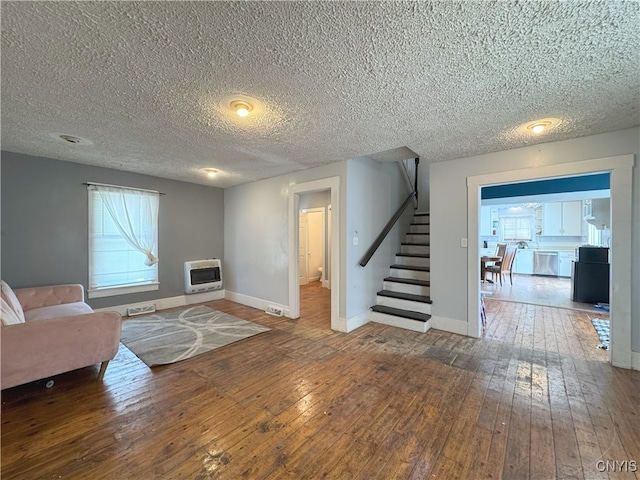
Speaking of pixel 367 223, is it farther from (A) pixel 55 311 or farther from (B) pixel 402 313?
(A) pixel 55 311

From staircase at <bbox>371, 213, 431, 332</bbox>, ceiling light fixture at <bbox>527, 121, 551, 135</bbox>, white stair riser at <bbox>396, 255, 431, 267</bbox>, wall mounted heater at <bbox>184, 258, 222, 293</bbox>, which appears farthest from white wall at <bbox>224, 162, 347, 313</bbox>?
ceiling light fixture at <bbox>527, 121, 551, 135</bbox>

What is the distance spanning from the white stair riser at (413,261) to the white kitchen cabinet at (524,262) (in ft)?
20.6

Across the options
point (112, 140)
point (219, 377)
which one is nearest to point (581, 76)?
point (219, 377)

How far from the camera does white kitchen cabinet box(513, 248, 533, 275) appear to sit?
27.6 feet

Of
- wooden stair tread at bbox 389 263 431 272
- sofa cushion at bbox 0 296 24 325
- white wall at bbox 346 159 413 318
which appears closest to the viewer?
sofa cushion at bbox 0 296 24 325

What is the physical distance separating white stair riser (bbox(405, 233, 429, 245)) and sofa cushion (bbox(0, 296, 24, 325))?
521 centimetres

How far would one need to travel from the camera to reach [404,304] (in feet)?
12.7

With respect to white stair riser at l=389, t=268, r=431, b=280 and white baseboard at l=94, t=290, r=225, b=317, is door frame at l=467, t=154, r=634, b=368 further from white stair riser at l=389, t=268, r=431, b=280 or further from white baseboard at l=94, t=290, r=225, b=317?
white baseboard at l=94, t=290, r=225, b=317

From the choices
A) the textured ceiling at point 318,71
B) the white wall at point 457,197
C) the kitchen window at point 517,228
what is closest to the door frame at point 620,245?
the white wall at point 457,197

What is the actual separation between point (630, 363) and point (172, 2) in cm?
450

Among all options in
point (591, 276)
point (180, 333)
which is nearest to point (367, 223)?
point (180, 333)

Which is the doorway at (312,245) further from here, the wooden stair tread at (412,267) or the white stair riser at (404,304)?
the white stair riser at (404,304)

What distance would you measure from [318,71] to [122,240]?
4294mm

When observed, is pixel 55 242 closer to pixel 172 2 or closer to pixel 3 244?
pixel 3 244
